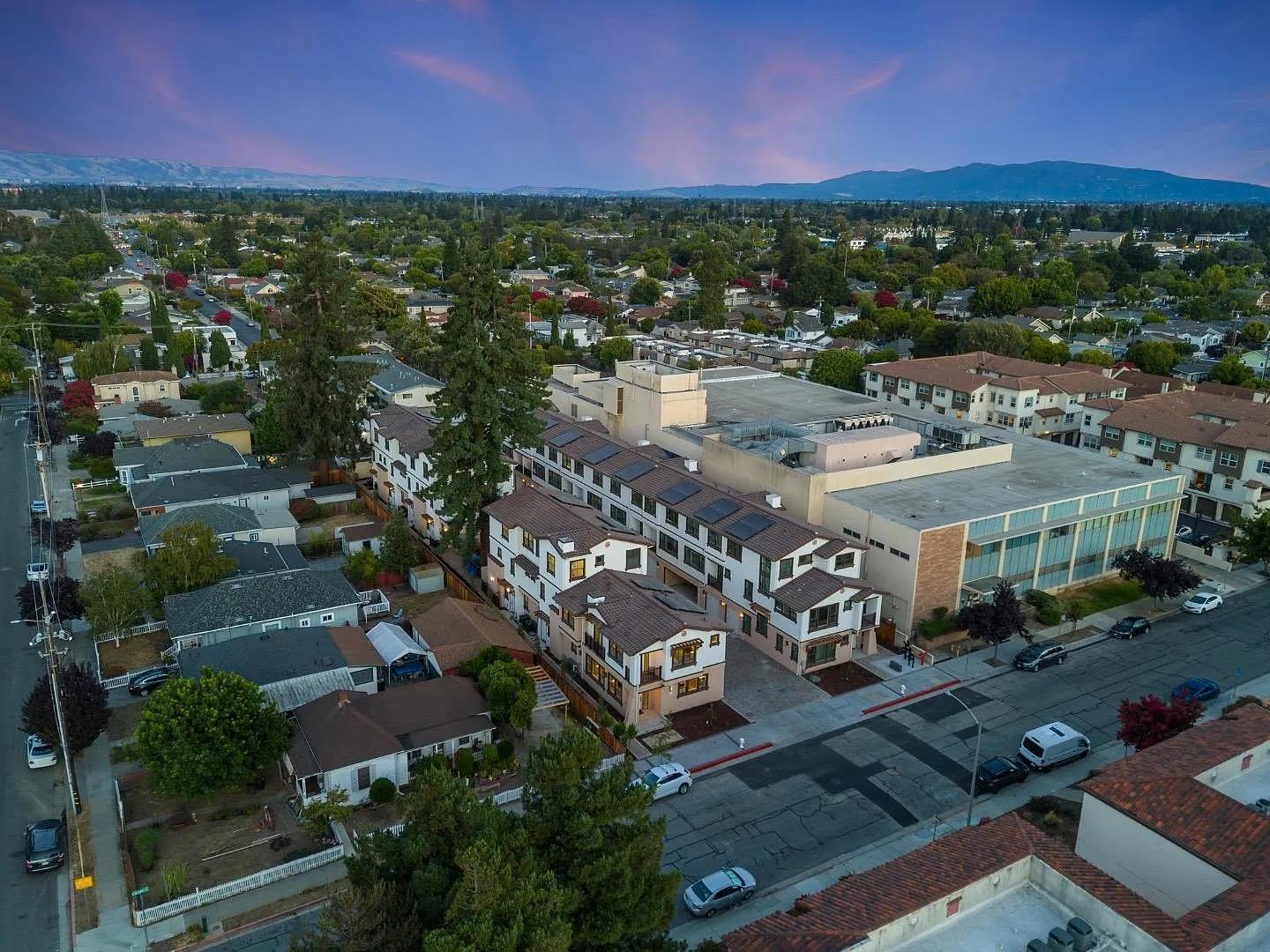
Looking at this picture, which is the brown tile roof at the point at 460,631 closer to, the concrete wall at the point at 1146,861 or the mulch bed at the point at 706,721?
the mulch bed at the point at 706,721

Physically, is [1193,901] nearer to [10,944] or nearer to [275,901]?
[275,901]

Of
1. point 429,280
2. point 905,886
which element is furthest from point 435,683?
point 429,280

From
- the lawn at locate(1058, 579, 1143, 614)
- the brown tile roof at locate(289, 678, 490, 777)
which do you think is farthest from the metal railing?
the lawn at locate(1058, 579, 1143, 614)

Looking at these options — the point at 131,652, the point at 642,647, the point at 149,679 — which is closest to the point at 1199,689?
the point at 642,647

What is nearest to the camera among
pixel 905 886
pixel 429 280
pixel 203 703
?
pixel 905 886

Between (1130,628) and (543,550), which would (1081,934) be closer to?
(543,550)

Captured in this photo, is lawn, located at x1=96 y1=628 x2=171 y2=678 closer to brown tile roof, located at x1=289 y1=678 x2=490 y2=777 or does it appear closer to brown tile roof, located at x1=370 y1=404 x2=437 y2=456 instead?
brown tile roof, located at x1=289 y1=678 x2=490 y2=777
